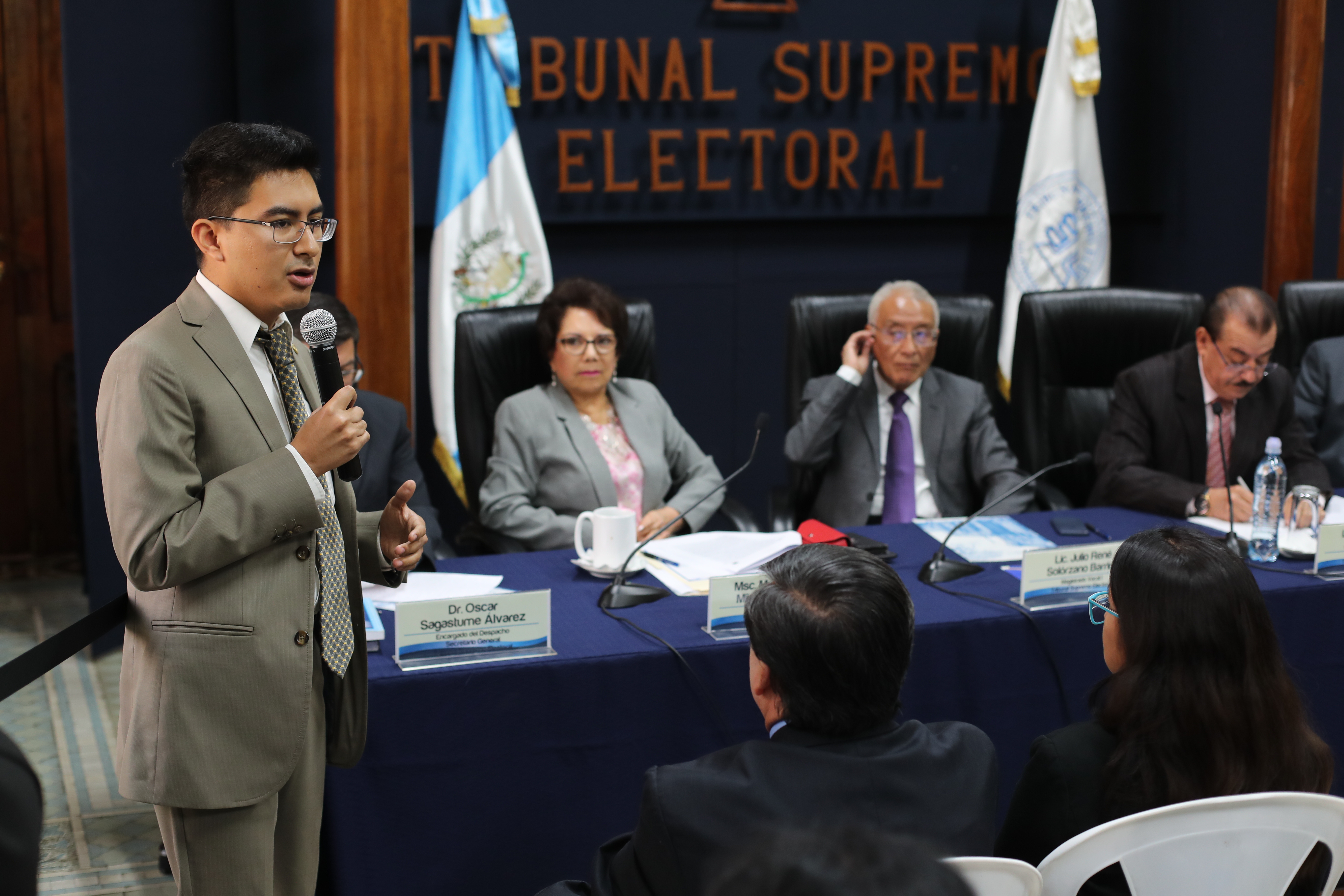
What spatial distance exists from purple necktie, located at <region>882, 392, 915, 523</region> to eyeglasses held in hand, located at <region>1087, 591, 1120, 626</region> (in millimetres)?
1012

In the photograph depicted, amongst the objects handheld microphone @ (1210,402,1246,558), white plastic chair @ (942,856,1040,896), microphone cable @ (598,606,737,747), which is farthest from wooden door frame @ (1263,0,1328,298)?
white plastic chair @ (942,856,1040,896)

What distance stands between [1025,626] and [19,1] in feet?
13.0

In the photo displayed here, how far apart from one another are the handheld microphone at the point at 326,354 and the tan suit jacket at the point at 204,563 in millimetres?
93

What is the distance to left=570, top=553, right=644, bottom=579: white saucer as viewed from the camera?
2426 millimetres

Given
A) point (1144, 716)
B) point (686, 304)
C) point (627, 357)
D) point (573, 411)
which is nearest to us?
point (1144, 716)

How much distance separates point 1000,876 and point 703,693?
904 mm

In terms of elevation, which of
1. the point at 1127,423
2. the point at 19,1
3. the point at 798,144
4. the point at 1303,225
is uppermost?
the point at 19,1

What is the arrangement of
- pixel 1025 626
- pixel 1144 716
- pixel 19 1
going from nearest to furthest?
pixel 1144 716 < pixel 1025 626 < pixel 19 1

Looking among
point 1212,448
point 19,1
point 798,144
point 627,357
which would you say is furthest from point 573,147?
point 1212,448

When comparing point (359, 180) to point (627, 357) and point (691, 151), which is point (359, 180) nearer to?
point (627, 357)

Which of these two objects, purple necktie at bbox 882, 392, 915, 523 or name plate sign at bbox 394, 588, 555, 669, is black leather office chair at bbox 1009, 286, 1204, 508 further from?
name plate sign at bbox 394, 588, 555, 669

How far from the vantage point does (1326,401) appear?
365 centimetres

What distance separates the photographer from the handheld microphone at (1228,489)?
262 cm

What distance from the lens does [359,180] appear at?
349cm
